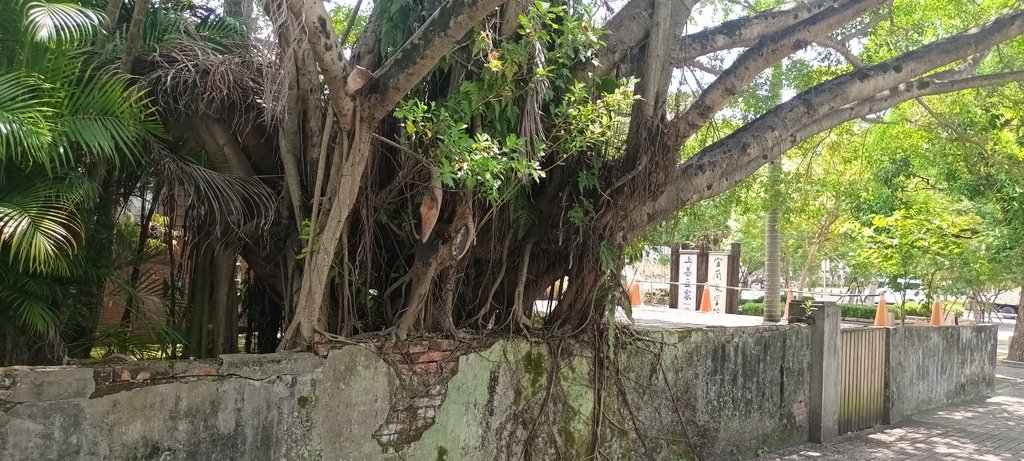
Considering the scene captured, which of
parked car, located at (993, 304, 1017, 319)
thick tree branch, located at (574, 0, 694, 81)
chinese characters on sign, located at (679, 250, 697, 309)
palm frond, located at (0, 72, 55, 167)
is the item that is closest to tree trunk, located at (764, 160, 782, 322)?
thick tree branch, located at (574, 0, 694, 81)

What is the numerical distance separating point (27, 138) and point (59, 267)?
0.83m

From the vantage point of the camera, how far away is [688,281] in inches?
795

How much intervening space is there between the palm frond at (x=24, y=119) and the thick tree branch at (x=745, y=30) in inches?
182

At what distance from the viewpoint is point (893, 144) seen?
1109 cm

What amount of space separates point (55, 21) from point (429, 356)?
112 inches

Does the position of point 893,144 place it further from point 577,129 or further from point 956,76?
point 577,129

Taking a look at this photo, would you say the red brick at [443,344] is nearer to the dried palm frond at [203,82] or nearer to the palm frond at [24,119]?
the dried palm frond at [203,82]

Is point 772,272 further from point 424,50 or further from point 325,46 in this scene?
point 325,46

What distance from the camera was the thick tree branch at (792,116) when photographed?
6074 mm

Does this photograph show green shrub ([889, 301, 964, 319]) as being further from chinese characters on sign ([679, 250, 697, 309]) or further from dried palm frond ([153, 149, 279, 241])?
dried palm frond ([153, 149, 279, 241])

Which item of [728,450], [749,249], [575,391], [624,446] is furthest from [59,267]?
[749,249]

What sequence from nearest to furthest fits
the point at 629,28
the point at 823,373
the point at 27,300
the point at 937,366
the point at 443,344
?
the point at 27,300
the point at 443,344
the point at 629,28
the point at 823,373
the point at 937,366

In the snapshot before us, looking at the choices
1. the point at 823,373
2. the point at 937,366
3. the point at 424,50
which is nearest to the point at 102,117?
the point at 424,50

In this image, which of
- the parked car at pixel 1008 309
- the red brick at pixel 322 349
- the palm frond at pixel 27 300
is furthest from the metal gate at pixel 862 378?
the parked car at pixel 1008 309
